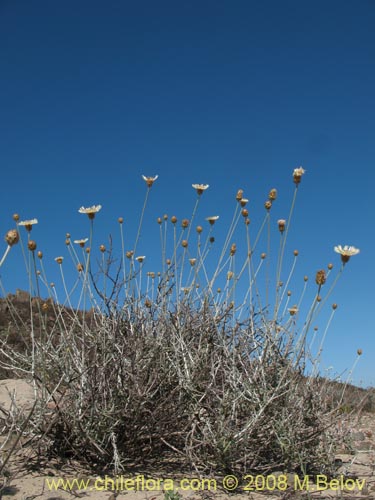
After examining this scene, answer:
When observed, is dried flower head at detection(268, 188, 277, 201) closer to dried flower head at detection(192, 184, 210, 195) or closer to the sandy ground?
dried flower head at detection(192, 184, 210, 195)

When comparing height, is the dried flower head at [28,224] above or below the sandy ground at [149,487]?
above

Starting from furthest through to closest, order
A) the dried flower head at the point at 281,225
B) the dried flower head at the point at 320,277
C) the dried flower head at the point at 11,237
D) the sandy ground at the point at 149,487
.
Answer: the dried flower head at the point at 281,225, the dried flower head at the point at 320,277, the sandy ground at the point at 149,487, the dried flower head at the point at 11,237

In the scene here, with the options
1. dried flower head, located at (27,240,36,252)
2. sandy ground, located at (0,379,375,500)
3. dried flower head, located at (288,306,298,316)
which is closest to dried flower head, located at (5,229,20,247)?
dried flower head, located at (27,240,36,252)

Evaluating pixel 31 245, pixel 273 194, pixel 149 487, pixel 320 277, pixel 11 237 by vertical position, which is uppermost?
pixel 273 194

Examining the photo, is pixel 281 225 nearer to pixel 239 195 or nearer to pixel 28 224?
pixel 239 195

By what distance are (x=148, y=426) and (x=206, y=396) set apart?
0.37 metres

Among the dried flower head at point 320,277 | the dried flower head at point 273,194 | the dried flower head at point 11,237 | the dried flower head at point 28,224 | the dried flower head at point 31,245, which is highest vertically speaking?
the dried flower head at point 273,194

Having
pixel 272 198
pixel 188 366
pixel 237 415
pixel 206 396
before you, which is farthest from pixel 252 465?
pixel 272 198

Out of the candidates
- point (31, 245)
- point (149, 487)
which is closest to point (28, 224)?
point (31, 245)

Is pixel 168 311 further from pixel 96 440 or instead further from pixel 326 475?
pixel 326 475

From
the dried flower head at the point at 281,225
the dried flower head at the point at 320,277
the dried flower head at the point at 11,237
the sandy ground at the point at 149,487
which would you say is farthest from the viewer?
the dried flower head at the point at 281,225

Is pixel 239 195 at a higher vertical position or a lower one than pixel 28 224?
higher

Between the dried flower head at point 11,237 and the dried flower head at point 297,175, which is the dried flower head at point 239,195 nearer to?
the dried flower head at point 297,175

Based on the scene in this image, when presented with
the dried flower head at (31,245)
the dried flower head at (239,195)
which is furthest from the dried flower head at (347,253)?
the dried flower head at (31,245)
